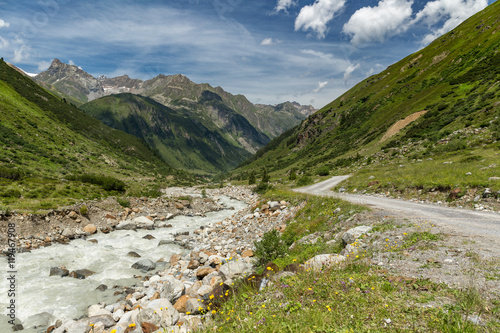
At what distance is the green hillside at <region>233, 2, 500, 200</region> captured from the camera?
74.0 ft

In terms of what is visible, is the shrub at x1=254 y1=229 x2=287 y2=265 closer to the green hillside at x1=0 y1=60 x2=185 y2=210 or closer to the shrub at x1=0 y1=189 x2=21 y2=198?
the green hillside at x1=0 y1=60 x2=185 y2=210

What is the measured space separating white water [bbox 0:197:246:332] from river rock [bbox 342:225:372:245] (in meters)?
12.5

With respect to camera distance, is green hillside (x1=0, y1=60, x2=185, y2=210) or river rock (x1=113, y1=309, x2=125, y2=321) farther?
green hillside (x1=0, y1=60, x2=185, y2=210)

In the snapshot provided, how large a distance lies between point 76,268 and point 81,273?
1165 mm

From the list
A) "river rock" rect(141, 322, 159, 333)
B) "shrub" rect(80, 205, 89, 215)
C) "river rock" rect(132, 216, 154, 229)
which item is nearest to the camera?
"river rock" rect(141, 322, 159, 333)

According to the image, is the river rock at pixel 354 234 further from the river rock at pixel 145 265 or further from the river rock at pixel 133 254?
the river rock at pixel 133 254

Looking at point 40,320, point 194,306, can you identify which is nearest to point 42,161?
point 40,320

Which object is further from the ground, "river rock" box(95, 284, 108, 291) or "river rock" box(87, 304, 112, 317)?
"river rock" box(87, 304, 112, 317)

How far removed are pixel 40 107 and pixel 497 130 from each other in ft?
466

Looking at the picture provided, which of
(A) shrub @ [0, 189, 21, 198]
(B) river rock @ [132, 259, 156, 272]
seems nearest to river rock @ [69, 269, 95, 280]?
(B) river rock @ [132, 259, 156, 272]

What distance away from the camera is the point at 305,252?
1033cm

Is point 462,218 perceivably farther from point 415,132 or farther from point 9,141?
point 9,141

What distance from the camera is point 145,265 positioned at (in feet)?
52.5

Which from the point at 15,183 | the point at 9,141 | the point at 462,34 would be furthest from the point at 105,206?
the point at 462,34
